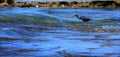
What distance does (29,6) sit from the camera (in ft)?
162

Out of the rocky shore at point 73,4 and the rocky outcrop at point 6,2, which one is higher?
the rocky outcrop at point 6,2

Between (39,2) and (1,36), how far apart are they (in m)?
33.3

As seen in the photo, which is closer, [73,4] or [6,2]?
[6,2]

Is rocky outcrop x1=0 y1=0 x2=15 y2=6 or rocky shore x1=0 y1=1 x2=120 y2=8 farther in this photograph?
rocky shore x1=0 y1=1 x2=120 y2=8

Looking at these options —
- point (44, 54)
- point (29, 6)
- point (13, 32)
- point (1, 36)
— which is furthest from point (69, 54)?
point (29, 6)

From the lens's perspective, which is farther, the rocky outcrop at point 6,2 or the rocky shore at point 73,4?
the rocky shore at point 73,4

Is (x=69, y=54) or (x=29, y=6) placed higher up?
(x=69, y=54)

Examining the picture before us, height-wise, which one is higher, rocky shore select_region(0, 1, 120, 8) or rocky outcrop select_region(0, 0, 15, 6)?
rocky outcrop select_region(0, 0, 15, 6)

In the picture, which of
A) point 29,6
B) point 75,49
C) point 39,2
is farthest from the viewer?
point 39,2

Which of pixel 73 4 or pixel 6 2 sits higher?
pixel 6 2

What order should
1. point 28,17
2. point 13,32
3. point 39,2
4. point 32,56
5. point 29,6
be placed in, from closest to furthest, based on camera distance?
point 32,56 → point 13,32 → point 28,17 → point 29,6 → point 39,2

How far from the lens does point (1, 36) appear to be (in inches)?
778

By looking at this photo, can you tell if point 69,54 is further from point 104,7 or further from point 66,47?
point 104,7

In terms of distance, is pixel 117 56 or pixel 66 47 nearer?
pixel 117 56
